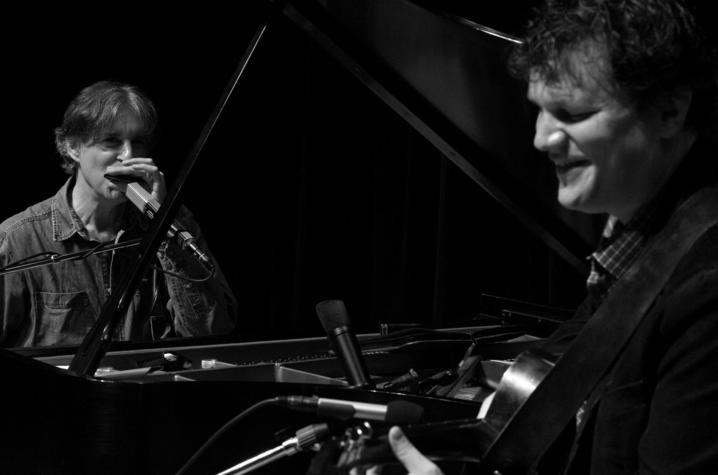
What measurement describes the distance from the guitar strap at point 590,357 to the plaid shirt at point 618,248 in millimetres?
60

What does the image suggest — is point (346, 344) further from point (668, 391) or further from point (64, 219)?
point (64, 219)

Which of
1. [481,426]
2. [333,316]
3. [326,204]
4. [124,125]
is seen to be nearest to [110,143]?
[124,125]

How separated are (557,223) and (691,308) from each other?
3.76 ft

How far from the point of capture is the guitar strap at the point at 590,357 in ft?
3.95

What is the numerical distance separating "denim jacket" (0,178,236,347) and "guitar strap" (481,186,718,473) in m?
1.71

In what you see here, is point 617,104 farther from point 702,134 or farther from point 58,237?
point 58,237

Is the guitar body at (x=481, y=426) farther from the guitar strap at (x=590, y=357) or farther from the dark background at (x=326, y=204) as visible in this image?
the dark background at (x=326, y=204)

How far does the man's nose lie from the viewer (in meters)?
1.28

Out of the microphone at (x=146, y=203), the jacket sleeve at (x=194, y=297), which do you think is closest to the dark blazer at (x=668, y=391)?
the microphone at (x=146, y=203)

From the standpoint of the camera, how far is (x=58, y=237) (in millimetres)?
2900

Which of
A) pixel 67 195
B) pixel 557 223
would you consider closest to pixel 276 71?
pixel 67 195

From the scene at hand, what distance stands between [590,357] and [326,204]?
347cm

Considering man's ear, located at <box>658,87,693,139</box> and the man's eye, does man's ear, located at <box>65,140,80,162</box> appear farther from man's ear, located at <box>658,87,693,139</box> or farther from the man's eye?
man's ear, located at <box>658,87,693,139</box>

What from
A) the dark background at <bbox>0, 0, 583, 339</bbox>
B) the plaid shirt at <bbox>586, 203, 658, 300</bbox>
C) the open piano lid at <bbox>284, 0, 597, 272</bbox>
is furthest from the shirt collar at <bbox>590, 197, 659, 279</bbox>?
the dark background at <bbox>0, 0, 583, 339</bbox>
